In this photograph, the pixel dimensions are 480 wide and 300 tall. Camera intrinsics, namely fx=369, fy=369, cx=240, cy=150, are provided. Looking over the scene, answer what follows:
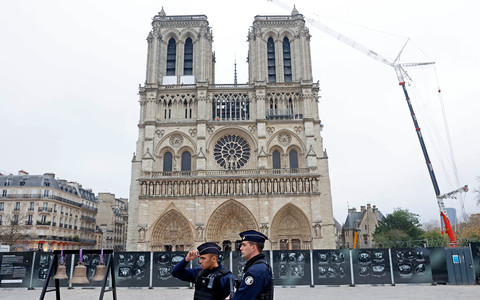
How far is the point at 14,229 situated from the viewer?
31.8m

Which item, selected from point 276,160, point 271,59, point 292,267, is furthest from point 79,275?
point 271,59

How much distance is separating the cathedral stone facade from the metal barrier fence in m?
13.0

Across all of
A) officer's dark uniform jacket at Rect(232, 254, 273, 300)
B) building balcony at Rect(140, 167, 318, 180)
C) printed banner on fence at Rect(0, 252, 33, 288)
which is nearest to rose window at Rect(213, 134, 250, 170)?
building balcony at Rect(140, 167, 318, 180)

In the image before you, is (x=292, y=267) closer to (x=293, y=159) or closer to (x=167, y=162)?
(x=293, y=159)

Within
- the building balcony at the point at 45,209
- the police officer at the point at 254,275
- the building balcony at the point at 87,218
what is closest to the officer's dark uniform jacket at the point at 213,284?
the police officer at the point at 254,275

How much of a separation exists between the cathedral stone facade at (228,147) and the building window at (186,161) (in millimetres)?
88

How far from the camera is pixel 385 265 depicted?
1581cm

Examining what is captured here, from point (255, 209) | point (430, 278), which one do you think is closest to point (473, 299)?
point (430, 278)

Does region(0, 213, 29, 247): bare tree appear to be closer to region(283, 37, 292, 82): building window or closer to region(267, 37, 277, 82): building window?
region(267, 37, 277, 82): building window

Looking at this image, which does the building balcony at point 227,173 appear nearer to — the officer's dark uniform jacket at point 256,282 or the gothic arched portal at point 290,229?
the gothic arched portal at point 290,229

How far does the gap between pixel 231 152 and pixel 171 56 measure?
450 inches

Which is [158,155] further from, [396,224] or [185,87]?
[396,224]

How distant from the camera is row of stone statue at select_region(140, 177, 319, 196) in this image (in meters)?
30.1

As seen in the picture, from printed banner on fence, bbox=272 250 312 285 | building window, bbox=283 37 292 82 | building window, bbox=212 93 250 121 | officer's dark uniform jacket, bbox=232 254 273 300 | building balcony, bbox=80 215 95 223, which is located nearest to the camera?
officer's dark uniform jacket, bbox=232 254 273 300
